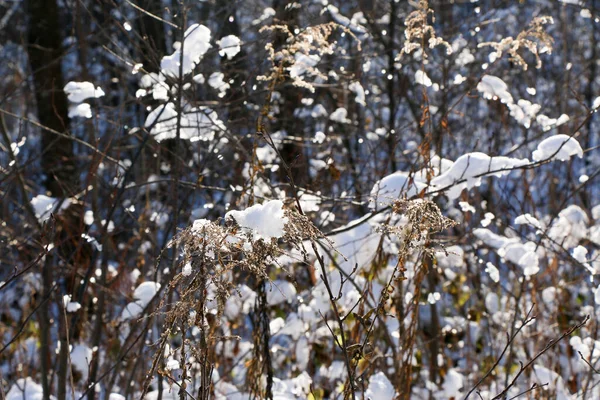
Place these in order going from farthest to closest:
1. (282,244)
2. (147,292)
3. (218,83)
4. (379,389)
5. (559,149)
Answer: (282,244)
(218,83)
(147,292)
(379,389)
(559,149)

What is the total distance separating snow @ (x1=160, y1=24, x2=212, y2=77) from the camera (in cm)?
302

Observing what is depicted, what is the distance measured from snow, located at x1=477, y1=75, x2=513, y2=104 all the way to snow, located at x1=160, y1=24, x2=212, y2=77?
122 cm

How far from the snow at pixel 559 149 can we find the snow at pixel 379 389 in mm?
1077

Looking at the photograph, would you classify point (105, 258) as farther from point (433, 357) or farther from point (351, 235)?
point (433, 357)

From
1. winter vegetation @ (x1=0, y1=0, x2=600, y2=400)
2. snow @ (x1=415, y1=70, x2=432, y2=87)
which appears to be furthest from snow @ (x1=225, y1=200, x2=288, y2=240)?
snow @ (x1=415, y1=70, x2=432, y2=87)

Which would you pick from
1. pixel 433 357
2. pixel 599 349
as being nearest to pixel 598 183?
pixel 433 357

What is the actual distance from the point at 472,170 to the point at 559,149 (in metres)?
0.33

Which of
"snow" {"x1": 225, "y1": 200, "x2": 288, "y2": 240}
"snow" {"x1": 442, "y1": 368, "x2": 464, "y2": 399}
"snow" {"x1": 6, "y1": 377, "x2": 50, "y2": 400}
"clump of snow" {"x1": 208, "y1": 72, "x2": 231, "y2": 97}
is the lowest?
"snow" {"x1": 225, "y1": 200, "x2": 288, "y2": 240}

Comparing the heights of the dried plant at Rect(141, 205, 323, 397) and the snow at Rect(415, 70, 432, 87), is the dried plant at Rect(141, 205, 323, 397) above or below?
below

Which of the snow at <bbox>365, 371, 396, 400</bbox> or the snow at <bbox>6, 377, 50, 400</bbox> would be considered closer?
the snow at <bbox>365, 371, 396, 400</bbox>

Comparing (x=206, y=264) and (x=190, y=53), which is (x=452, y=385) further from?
(x=206, y=264)

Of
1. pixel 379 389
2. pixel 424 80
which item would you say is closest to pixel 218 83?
pixel 424 80

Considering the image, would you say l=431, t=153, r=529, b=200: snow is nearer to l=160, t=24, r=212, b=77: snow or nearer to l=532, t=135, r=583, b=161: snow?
l=532, t=135, r=583, b=161: snow

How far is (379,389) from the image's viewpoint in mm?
2943
